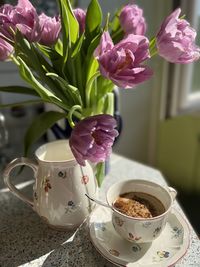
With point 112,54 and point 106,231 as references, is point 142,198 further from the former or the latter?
point 112,54

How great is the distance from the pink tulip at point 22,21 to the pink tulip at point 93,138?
168 mm

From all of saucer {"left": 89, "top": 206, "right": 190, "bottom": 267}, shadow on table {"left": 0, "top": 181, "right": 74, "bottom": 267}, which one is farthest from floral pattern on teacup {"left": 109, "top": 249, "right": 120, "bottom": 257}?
shadow on table {"left": 0, "top": 181, "right": 74, "bottom": 267}

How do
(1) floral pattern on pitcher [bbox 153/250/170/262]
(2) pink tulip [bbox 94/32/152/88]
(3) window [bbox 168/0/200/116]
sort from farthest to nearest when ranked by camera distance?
1. (3) window [bbox 168/0/200/116]
2. (1) floral pattern on pitcher [bbox 153/250/170/262]
3. (2) pink tulip [bbox 94/32/152/88]

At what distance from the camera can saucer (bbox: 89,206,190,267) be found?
564 mm

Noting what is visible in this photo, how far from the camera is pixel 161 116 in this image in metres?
1.33

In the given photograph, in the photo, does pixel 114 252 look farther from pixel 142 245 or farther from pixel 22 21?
pixel 22 21

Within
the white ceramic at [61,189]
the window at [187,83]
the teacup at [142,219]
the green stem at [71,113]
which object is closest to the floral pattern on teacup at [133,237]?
the teacup at [142,219]

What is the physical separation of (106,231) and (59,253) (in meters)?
0.10

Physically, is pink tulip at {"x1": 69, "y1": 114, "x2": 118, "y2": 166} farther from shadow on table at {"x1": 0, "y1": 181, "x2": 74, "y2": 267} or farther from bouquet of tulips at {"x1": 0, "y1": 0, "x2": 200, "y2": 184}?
shadow on table at {"x1": 0, "y1": 181, "x2": 74, "y2": 267}

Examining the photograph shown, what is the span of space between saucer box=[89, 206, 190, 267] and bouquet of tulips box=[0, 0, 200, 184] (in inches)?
4.6

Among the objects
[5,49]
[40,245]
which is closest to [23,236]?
[40,245]

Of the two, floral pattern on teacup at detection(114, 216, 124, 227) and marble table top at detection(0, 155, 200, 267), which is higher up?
floral pattern on teacup at detection(114, 216, 124, 227)

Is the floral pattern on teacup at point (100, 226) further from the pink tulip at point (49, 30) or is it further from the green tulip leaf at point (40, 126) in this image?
the pink tulip at point (49, 30)

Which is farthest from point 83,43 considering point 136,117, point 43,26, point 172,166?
point 172,166
